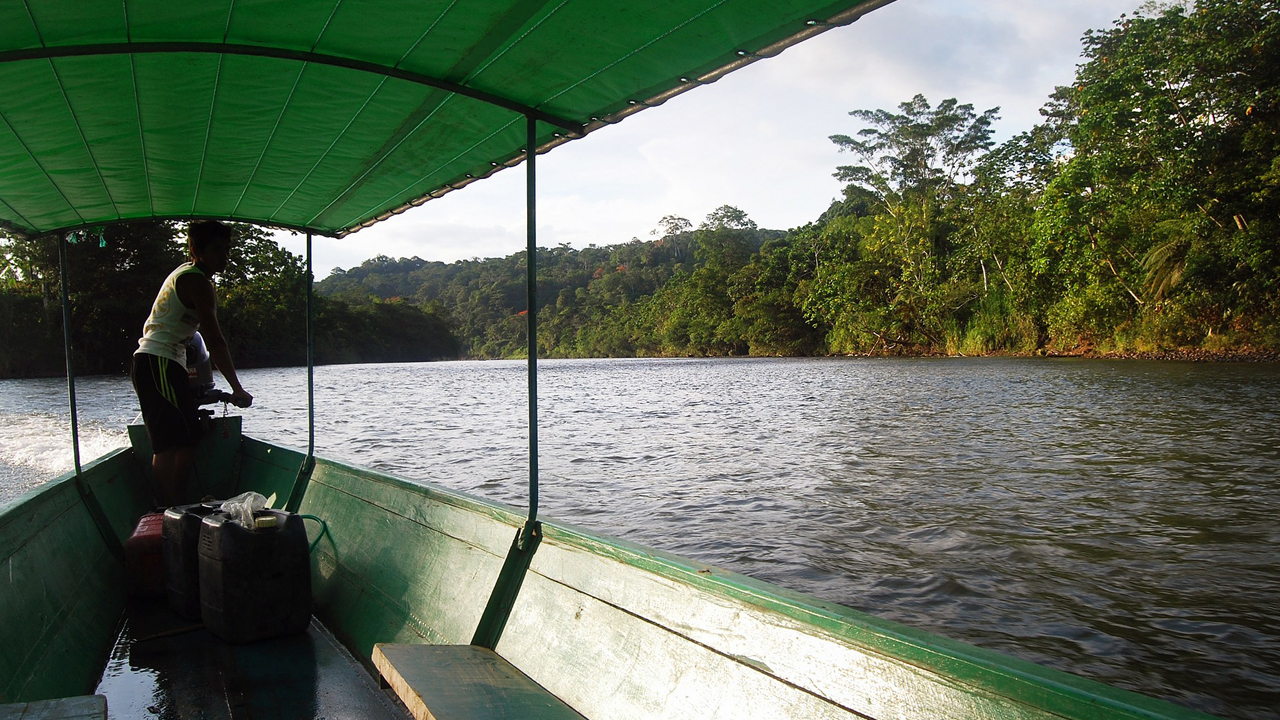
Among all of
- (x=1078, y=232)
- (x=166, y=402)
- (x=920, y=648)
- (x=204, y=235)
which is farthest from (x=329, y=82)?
(x=1078, y=232)

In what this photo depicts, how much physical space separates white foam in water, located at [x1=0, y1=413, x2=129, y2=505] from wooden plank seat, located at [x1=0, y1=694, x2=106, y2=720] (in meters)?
5.98

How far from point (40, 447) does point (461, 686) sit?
1055 centimetres

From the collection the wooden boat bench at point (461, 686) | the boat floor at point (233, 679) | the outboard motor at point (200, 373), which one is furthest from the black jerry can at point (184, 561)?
the wooden boat bench at point (461, 686)

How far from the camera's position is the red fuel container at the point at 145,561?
3.26m

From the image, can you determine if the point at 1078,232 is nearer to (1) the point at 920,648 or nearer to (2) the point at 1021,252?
(2) the point at 1021,252

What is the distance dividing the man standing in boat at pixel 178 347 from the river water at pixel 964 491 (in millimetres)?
2246

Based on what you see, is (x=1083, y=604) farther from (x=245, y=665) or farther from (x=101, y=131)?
(x=101, y=131)

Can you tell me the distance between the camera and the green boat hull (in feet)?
3.90

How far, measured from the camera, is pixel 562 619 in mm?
2047

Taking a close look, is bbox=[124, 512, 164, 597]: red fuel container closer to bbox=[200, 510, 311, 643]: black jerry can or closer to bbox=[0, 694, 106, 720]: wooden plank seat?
bbox=[200, 510, 311, 643]: black jerry can

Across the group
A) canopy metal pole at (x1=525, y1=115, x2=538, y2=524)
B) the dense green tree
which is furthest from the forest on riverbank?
canopy metal pole at (x1=525, y1=115, x2=538, y2=524)

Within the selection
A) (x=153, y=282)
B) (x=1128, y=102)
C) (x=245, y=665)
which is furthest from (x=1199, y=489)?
(x=153, y=282)

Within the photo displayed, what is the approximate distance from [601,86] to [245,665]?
7.47 feet

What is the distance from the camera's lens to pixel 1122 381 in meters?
16.6
